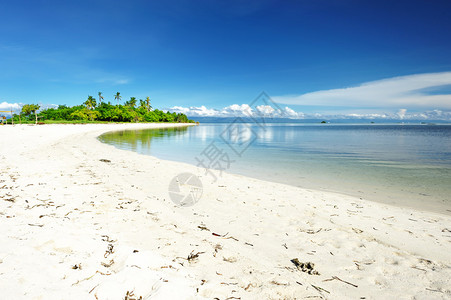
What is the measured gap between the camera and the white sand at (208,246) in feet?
9.33

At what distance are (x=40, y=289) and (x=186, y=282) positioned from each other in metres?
1.70

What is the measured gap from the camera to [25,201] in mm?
5430

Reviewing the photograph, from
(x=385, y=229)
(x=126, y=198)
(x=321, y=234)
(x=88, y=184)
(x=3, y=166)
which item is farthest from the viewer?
(x=3, y=166)

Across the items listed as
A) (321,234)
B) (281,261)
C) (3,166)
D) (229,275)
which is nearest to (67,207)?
(229,275)

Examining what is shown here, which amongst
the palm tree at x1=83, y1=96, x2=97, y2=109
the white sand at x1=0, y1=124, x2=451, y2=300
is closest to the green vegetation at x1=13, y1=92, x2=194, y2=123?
the palm tree at x1=83, y1=96, x2=97, y2=109

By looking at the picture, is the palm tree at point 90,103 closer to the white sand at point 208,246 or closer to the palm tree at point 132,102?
the palm tree at point 132,102

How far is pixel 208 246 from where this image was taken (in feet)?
13.3

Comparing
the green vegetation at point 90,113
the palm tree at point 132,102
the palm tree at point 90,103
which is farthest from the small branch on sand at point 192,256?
the palm tree at point 132,102

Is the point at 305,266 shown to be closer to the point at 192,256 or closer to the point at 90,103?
the point at 192,256

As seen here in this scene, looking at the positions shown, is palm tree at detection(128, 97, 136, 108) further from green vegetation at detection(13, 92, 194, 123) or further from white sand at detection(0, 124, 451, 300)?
white sand at detection(0, 124, 451, 300)

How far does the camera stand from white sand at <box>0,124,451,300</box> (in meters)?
2.84

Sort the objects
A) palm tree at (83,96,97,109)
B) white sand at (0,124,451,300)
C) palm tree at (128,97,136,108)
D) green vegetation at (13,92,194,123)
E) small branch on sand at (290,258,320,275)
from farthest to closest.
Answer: palm tree at (128,97,136,108)
palm tree at (83,96,97,109)
green vegetation at (13,92,194,123)
small branch on sand at (290,258,320,275)
white sand at (0,124,451,300)

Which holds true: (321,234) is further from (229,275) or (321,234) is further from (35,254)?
(35,254)

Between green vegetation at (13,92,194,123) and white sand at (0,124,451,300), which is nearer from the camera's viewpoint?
white sand at (0,124,451,300)
